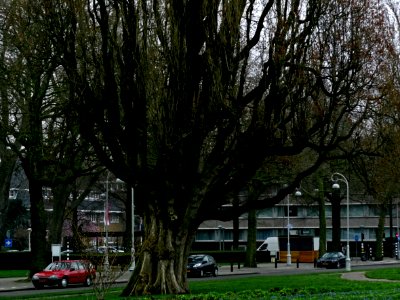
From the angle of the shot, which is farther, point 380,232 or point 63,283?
point 380,232

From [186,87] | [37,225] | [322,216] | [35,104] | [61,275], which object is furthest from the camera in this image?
[322,216]

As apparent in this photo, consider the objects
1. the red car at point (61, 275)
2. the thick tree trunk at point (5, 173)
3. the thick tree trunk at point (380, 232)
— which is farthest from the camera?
the thick tree trunk at point (380, 232)

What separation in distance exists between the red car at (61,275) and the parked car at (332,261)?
25.5m

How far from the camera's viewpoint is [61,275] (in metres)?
42.1

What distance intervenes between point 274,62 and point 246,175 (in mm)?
4430

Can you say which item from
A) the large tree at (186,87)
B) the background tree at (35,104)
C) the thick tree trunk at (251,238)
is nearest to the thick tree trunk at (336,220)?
the thick tree trunk at (251,238)

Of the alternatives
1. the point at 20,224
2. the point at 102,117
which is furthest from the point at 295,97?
the point at 20,224

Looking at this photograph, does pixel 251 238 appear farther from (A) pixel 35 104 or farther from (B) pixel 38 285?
(A) pixel 35 104

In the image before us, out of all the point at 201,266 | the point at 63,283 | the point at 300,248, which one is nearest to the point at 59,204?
the point at 63,283

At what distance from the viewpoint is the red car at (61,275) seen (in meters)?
41.5

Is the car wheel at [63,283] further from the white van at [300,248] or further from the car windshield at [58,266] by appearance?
the white van at [300,248]

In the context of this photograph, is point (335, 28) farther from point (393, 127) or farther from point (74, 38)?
point (74, 38)

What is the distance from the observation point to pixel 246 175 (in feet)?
95.6

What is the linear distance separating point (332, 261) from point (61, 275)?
27719mm
